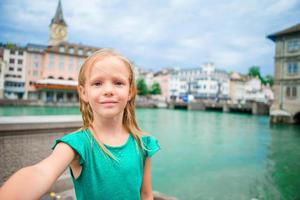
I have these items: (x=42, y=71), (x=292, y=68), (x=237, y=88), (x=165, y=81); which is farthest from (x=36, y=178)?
(x=237, y=88)

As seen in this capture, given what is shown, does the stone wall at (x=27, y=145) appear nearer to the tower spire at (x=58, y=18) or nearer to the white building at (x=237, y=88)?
the tower spire at (x=58, y=18)

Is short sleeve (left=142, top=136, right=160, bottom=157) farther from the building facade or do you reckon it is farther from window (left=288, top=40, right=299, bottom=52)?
the building facade

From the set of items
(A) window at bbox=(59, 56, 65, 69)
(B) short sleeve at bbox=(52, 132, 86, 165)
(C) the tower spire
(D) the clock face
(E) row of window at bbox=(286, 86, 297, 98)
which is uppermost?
(C) the tower spire

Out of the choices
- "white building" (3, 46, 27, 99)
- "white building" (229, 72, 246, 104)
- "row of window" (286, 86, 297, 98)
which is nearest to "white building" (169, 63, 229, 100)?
"white building" (229, 72, 246, 104)

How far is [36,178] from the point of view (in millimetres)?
680

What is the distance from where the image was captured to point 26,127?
10.1 ft

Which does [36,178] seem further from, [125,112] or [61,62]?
[61,62]

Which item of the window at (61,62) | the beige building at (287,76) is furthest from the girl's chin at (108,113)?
the window at (61,62)

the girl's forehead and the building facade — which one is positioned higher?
the building facade

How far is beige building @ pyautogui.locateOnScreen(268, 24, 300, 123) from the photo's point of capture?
956 inches

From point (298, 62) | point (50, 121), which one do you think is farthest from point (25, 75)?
point (50, 121)

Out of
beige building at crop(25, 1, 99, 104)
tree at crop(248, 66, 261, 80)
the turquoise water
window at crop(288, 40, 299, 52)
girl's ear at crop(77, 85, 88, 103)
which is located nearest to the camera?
girl's ear at crop(77, 85, 88, 103)

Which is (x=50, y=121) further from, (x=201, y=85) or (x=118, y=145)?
(x=201, y=85)

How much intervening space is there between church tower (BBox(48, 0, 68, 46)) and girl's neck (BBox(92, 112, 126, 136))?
2744 inches
